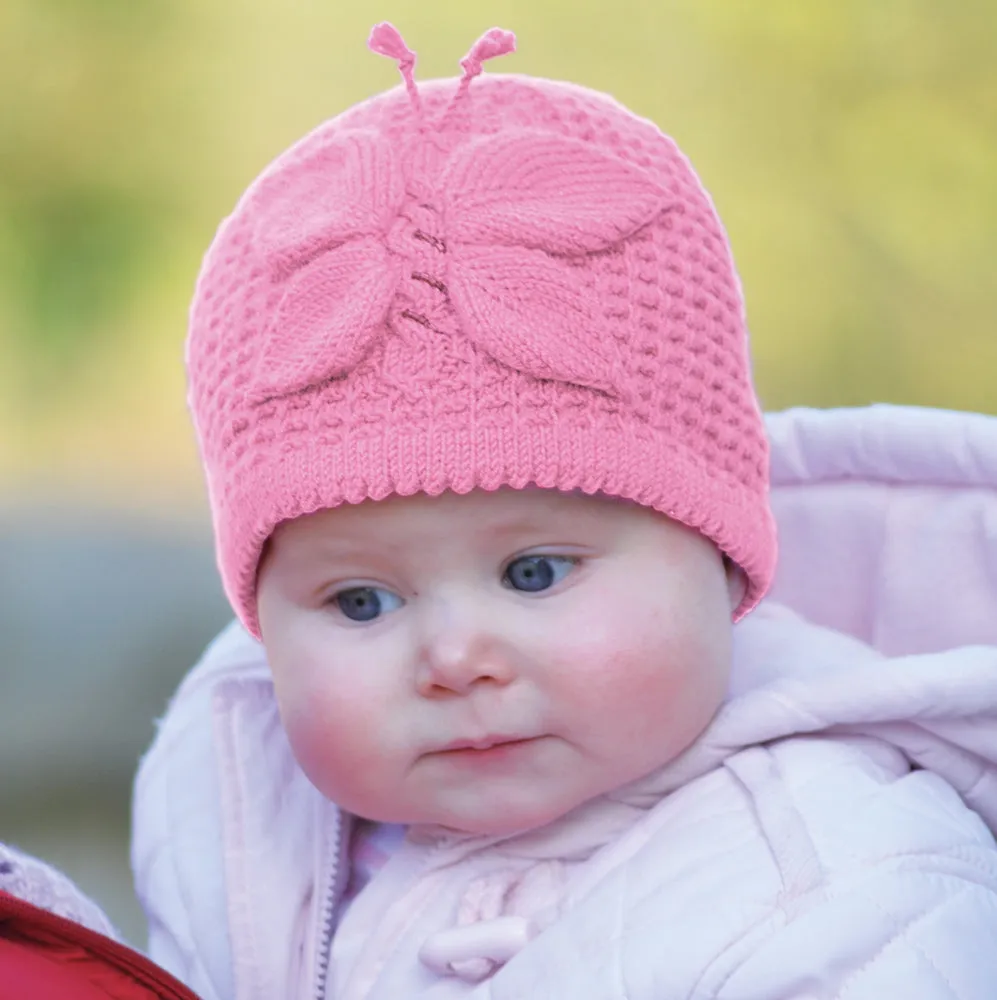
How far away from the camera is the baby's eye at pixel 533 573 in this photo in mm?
940

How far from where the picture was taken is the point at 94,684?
88.4 inches

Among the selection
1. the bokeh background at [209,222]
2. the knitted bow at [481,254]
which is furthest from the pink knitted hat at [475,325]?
the bokeh background at [209,222]

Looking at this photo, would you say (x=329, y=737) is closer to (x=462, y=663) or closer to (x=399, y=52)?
(x=462, y=663)

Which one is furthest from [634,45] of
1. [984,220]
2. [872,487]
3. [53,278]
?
[872,487]

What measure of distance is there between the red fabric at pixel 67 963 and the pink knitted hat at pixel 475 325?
0.31 metres

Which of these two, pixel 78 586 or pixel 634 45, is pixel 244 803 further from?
pixel 634 45

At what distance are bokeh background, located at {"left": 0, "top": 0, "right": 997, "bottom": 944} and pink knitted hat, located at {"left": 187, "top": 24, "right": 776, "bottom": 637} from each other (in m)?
1.06

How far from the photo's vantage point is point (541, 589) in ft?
3.09

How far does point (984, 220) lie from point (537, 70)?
769mm

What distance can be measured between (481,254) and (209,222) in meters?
1.63

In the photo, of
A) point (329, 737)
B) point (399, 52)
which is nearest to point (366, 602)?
point (329, 737)

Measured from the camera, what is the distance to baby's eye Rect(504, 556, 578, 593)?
0.94 m

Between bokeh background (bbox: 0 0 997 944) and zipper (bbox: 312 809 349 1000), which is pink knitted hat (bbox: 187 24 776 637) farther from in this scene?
bokeh background (bbox: 0 0 997 944)

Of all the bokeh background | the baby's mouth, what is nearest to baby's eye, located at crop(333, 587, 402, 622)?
the baby's mouth
